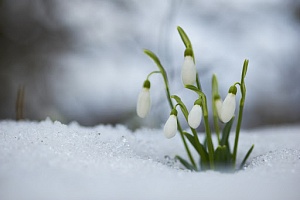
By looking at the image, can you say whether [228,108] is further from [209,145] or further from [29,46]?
[29,46]

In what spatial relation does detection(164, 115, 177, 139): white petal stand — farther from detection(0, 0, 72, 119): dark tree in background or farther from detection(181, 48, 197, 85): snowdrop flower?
detection(0, 0, 72, 119): dark tree in background

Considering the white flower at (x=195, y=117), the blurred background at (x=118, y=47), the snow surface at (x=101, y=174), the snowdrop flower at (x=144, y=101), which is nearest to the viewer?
the snow surface at (x=101, y=174)

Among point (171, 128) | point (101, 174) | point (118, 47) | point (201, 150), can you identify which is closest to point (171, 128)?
point (171, 128)

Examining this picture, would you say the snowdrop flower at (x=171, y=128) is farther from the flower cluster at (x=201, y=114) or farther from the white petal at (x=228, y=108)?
the white petal at (x=228, y=108)

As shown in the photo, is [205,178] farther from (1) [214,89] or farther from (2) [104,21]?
(2) [104,21]

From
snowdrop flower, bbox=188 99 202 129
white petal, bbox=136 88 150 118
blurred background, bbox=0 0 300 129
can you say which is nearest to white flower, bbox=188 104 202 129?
snowdrop flower, bbox=188 99 202 129

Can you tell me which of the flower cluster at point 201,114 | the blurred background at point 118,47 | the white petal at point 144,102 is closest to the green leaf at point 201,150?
the flower cluster at point 201,114

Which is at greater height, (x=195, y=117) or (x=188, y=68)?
(x=188, y=68)
